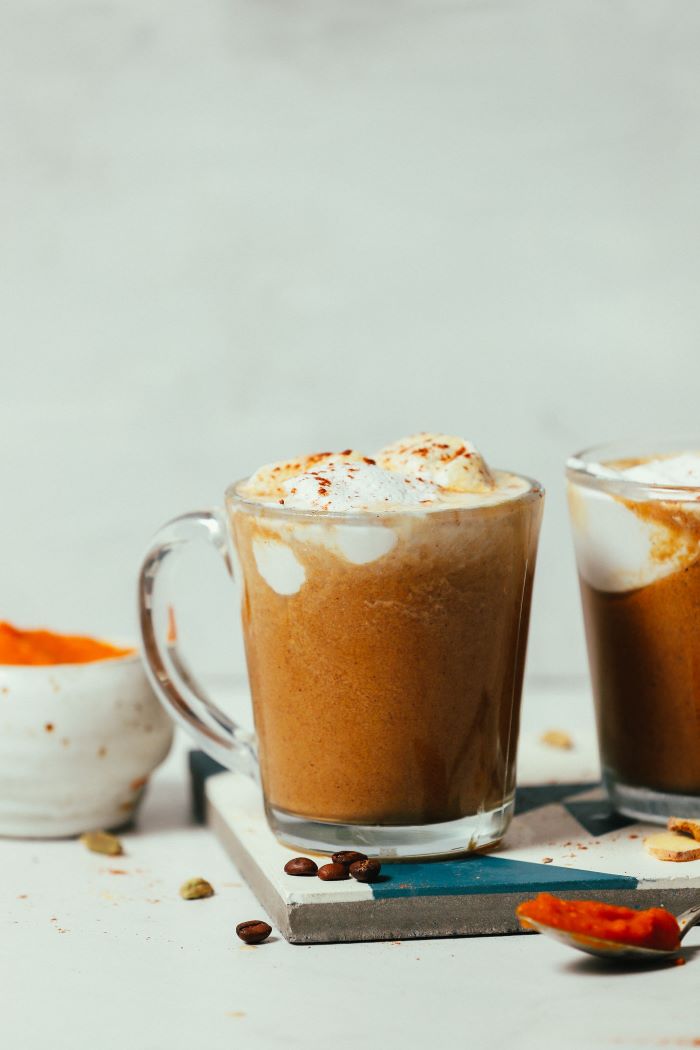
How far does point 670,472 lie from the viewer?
1173 millimetres

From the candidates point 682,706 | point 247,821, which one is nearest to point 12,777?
point 247,821

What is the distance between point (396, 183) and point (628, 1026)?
127cm

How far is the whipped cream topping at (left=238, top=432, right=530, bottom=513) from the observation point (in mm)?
1038

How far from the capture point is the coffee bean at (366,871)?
40.1 inches

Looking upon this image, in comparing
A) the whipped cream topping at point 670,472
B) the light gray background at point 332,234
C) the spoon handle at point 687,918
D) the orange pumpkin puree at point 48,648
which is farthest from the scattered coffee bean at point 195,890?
the light gray background at point 332,234

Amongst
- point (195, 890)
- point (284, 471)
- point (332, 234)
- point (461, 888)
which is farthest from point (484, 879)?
point (332, 234)

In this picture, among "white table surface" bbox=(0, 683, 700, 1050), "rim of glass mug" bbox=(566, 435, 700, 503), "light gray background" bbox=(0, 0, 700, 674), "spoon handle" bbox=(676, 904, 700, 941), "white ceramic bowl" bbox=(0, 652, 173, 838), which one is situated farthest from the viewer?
"light gray background" bbox=(0, 0, 700, 674)

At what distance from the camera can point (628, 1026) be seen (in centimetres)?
87

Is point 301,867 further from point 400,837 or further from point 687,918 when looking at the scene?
point 687,918

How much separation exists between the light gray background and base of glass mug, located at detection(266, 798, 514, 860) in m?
0.87

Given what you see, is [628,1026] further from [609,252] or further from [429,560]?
[609,252]

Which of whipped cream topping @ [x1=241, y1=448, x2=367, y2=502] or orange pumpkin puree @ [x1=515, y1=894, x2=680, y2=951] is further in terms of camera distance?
whipped cream topping @ [x1=241, y1=448, x2=367, y2=502]

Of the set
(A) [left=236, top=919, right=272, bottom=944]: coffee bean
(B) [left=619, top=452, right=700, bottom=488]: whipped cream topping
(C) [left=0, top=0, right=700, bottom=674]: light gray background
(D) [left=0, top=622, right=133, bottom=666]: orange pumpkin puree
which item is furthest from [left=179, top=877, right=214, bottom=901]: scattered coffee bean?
(C) [left=0, top=0, right=700, bottom=674]: light gray background

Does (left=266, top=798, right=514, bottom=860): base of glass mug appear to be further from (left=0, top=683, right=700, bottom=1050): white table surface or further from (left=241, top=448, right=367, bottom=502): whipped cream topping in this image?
(left=241, top=448, right=367, bottom=502): whipped cream topping
